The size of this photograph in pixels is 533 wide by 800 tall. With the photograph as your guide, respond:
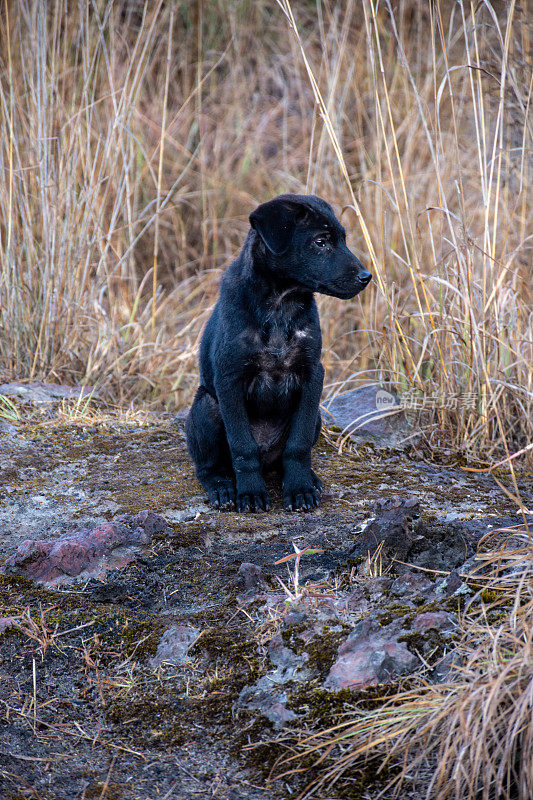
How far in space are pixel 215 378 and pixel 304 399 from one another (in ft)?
1.14

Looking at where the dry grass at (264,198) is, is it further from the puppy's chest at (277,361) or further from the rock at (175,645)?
the rock at (175,645)

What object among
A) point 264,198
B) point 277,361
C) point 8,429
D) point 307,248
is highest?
point 307,248

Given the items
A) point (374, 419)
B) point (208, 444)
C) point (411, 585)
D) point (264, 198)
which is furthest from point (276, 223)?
point (264, 198)

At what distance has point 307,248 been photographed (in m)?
3.00

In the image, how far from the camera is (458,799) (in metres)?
1.61

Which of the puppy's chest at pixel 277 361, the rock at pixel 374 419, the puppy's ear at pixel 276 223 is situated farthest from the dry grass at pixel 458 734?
the rock at pixel 374 419

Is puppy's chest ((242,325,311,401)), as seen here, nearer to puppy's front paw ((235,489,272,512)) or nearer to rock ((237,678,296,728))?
puppy's front paw ((235,489,272,512))

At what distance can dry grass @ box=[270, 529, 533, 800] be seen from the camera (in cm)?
160

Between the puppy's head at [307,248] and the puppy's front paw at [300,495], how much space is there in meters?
0.72

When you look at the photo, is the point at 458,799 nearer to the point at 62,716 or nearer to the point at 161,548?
the point at 62,716

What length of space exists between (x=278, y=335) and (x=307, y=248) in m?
0.34

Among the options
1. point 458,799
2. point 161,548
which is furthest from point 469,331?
point 458,799

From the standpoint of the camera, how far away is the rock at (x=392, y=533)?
95.0 inches

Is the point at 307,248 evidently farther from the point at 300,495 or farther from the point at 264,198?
the point at 264,198
